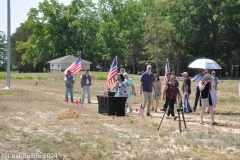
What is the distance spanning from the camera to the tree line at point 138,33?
208 ft

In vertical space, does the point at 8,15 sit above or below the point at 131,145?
above

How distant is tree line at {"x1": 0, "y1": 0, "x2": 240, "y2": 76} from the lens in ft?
208

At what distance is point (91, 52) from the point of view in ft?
290

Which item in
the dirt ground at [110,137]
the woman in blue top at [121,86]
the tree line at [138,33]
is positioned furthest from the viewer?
the tree line at [138,33]

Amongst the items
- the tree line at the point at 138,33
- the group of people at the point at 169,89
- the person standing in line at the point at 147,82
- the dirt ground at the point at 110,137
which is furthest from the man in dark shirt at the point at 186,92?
the tree line at the point at 138,33

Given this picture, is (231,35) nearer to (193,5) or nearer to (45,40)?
(193,5)

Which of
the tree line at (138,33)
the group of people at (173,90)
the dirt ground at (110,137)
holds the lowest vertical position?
the dirt ground at (110,137)

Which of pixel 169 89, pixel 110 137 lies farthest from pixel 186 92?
Result: pixel 110 137

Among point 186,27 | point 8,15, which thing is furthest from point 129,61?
point 8,15

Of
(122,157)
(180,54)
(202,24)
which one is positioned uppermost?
(202,24)

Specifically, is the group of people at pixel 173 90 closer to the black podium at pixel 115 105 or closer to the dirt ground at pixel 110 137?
the dirt ground at pixel 110 137

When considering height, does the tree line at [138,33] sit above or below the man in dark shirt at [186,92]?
above

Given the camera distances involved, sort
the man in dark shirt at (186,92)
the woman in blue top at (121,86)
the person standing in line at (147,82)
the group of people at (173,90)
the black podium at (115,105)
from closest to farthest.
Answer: the group of people at (173,90), the black podium at (115,105), the person standing in line at (147,82), the woman in blue top at (121,86), the man in dark shirt at (186,92)

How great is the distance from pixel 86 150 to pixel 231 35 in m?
60.7
